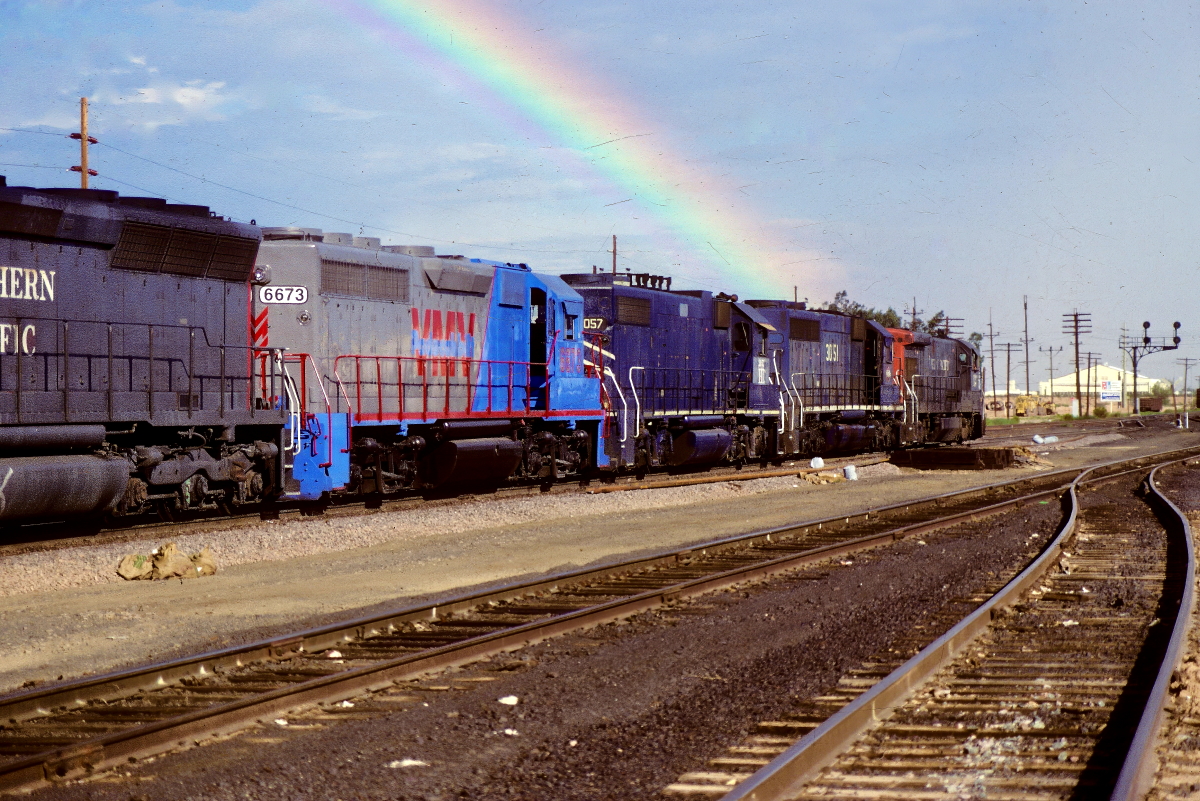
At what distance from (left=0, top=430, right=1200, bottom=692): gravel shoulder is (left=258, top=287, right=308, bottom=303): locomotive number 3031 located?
117 inches


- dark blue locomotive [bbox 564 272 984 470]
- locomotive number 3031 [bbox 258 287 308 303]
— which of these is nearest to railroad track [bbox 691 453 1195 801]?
locomotive number 3031 [bbox 258 287 308 303]

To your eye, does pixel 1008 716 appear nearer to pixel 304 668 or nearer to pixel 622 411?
pixel 304 668

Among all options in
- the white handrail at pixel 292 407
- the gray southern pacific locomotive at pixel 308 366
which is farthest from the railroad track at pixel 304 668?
the white handrail at pixel 292 407

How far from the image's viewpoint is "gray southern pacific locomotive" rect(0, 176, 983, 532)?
11406 millimetres

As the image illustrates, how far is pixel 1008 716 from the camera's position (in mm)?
5844

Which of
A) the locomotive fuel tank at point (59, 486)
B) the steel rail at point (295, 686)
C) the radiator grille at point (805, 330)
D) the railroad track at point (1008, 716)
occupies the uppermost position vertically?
the radiator grille at point (805, 330)

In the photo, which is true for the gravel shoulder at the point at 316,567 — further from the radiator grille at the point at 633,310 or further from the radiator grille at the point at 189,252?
the radiator grille at the point at 633,310

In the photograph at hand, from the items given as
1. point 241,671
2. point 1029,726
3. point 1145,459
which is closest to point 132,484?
point 241,671

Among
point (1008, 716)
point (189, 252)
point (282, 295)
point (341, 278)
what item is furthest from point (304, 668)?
point (341, 278)

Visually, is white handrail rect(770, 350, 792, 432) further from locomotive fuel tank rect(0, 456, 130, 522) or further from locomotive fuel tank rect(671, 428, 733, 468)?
locomotive fuel tank rect(0, 456, 130, 522)

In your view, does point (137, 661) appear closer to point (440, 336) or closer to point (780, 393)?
point (440, 336)

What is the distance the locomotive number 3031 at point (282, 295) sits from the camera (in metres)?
15.0

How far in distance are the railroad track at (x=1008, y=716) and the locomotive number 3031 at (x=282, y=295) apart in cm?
936

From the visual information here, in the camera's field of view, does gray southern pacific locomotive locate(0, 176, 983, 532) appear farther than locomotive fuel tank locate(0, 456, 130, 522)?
Yes
